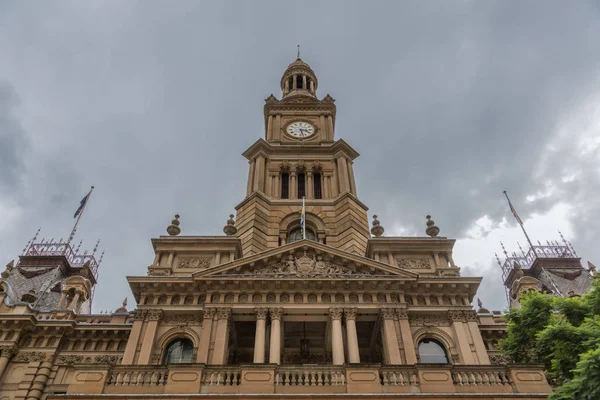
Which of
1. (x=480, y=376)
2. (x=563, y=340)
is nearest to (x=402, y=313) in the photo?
(x=480, y=376)

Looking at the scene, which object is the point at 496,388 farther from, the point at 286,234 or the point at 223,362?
the point at 286,234

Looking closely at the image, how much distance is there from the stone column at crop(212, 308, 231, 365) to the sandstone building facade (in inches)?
2.8

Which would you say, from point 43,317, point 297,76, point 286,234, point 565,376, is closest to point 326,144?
point 286,234

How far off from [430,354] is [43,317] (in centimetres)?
2289

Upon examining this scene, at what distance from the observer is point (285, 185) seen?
40.0 meters

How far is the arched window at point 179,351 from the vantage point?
25.6 meters

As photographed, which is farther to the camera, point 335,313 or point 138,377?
point 335,313

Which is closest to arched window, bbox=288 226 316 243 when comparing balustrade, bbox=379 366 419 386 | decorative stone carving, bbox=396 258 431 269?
decorative stone carving, bbox=396 258 431 269

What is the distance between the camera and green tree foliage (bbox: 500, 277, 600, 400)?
15477mm

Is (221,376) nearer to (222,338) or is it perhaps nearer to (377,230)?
(222,338)

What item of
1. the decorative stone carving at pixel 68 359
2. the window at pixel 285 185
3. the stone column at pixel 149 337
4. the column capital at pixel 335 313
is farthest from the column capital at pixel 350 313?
the decorative stone carving at pixel 68 359

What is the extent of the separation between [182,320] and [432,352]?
44.0 ft

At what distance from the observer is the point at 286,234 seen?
114 ft

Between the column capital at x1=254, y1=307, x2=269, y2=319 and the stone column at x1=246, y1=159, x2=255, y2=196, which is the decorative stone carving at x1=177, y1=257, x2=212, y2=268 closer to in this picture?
the column capital at x1=254, y1=307, x2=269, y2=319
